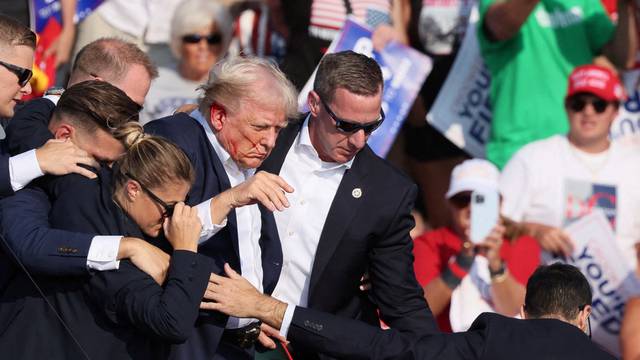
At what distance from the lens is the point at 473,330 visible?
4895mm

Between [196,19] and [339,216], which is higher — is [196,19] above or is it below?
below

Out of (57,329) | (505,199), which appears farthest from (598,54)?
(57,329)

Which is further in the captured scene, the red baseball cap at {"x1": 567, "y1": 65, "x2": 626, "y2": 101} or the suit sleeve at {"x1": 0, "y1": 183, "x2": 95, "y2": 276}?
the red baseball cap at {"x1": 567, "y1": 65, "x2": 626, "y2": 101}

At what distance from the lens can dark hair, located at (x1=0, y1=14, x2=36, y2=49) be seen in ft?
16.4

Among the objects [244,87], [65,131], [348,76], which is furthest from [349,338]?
[65,131]

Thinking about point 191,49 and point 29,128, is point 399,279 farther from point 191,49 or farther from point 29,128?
point 191,49

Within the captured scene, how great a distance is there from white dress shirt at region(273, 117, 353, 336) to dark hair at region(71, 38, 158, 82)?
2.52ft

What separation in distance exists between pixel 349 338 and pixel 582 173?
3083mm

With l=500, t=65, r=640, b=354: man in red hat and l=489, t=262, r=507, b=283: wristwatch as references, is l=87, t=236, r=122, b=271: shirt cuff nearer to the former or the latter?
l=489, t=262, r=507, b=283: wristwatch

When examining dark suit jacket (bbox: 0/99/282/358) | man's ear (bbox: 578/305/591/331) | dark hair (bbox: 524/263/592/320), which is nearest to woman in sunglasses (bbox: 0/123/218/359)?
dark suit jacket (bbox: 0/99/282/358)

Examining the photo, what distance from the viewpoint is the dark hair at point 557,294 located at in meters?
5.02

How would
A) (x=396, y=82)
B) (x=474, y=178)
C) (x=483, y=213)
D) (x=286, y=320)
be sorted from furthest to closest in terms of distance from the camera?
1. (x=396, y=82)
2. (x=474, y=178)
3. (x=483, y=213)
4. (x=286, y=320)

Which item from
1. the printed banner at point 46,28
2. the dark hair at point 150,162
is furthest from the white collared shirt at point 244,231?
the printed banner at point 46,28

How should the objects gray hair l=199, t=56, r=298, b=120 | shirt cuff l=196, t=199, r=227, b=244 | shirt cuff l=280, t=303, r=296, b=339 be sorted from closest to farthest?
shirt cuff l=196, t=199, r=227, b=244
shirt cuff l=280, t=303, r=296, b=339
gray hair l=199, t=56, r=298, b=120
